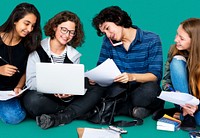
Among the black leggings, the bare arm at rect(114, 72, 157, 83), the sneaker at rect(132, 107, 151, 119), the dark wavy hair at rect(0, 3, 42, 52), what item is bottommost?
the sneaker at rect(132, 107, 151, 119)

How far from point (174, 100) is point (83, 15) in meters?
2.12

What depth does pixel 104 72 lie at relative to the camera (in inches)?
110

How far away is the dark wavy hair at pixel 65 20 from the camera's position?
2979 mm

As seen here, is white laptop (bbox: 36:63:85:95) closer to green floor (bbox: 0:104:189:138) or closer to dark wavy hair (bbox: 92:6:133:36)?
green floor (bbox: 0:104:189:138)

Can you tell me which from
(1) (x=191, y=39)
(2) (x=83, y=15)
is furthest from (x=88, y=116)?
(2) (x=83, y=15)

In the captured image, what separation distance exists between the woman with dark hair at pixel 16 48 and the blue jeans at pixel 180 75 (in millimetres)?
893

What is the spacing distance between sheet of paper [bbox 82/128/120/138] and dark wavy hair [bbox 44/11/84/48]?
2.10 ft

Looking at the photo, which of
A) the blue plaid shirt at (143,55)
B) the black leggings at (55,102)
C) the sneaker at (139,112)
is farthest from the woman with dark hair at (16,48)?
the sneaker at (139,112)

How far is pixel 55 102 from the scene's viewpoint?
2885 mm

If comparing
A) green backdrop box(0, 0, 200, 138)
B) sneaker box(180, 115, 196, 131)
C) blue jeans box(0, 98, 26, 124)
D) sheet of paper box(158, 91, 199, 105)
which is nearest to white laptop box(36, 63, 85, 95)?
blue jeans box(0, 98, 26, 124)

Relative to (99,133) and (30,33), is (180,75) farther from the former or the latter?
(30,33)

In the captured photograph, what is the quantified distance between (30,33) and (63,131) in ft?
2.23

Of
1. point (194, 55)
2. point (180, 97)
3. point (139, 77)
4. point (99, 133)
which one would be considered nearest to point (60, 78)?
point (99, 133)

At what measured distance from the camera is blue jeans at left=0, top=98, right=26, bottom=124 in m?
2.85
